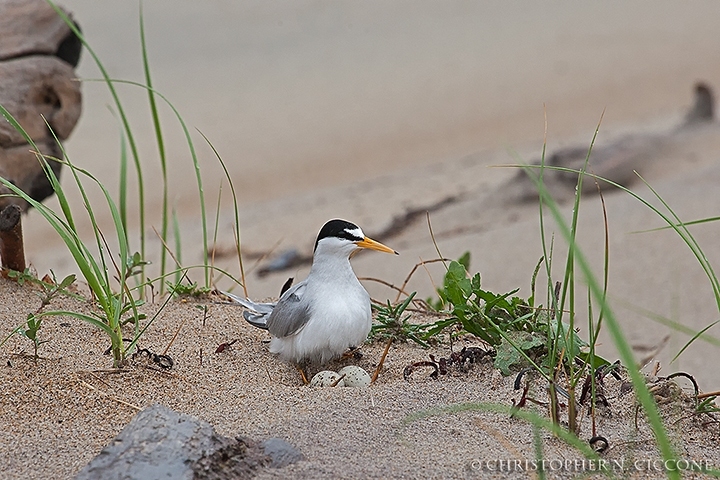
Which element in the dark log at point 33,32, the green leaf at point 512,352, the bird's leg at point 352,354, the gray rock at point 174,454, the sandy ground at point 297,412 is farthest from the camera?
the dark log at point 33,32

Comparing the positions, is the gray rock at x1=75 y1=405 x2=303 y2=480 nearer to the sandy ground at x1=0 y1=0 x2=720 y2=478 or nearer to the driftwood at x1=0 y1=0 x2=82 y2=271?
the sandy ground at x1=0 y1=0 x2=720 y2=478

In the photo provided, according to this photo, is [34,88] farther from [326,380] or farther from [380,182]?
[380,182]

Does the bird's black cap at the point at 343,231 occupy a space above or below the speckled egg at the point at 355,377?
above

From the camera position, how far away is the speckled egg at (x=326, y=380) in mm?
2506

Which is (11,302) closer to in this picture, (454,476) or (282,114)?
(454,476)

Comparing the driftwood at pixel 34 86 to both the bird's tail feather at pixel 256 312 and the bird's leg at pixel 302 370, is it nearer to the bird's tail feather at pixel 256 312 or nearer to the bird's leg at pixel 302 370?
the bird's tail feather at pixel 256 312

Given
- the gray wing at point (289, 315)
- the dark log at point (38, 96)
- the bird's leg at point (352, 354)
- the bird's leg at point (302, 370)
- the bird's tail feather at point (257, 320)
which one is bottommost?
the bird's leg at point (302, 370)

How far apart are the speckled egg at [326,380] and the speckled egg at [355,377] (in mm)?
16

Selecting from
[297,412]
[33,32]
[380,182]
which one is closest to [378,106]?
[380,182]

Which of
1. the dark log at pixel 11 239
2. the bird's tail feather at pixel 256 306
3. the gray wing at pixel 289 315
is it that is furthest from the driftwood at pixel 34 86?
the gray wing at pixel 289 315

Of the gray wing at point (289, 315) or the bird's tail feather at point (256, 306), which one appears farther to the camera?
the bird's tail feather at point (256, 306)

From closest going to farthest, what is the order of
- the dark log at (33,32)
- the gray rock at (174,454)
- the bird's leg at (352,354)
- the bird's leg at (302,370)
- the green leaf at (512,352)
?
1. the gray rock at (174,454)
2. the green leaf at (512,352)
3. the bird's leg at (302,370)
4. the bird's leg at (352,354)
5. the dark log at (33,32)

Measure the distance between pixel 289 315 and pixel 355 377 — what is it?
13.5 inches

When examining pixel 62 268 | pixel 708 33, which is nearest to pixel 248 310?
pixel 62 268
